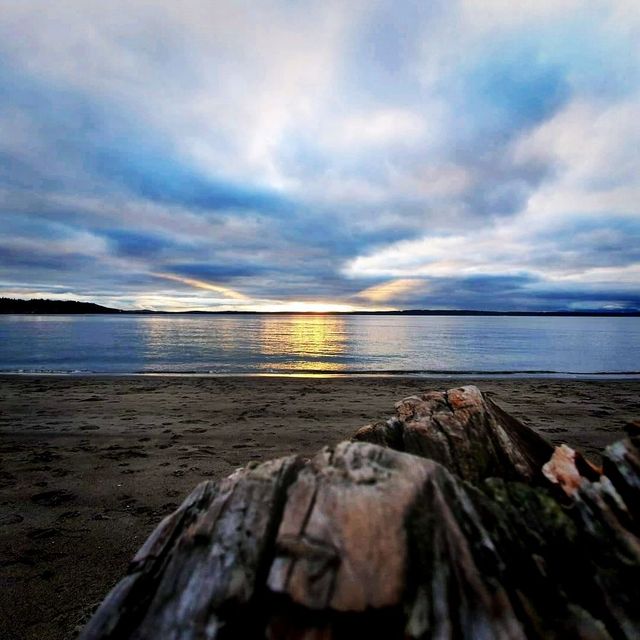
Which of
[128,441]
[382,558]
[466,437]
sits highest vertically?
[466,437]

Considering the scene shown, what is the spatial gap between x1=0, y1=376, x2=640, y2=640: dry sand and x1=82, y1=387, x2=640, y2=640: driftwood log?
2.23 metres

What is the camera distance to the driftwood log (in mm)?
1520

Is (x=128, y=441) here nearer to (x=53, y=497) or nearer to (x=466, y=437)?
(x=53, y=497)

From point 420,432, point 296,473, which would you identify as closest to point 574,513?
point 420,432

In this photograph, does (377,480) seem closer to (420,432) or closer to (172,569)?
(172,569)

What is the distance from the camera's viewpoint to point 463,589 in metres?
1.60

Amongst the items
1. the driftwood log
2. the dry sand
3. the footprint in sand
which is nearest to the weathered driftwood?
the driftwood log

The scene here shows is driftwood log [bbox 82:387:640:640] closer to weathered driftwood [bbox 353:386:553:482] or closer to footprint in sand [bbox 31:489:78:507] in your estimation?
weathered driftwood [bbox 353:386:553:482]

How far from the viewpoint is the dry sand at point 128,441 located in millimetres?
3656

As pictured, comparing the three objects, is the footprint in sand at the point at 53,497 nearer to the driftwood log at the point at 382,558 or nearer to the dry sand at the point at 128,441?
the dry sand at the point at 128,441

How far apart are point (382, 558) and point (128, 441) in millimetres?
7643

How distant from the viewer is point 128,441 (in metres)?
7.94

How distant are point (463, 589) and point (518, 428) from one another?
6.13 ft

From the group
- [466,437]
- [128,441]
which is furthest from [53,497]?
[466,437]
